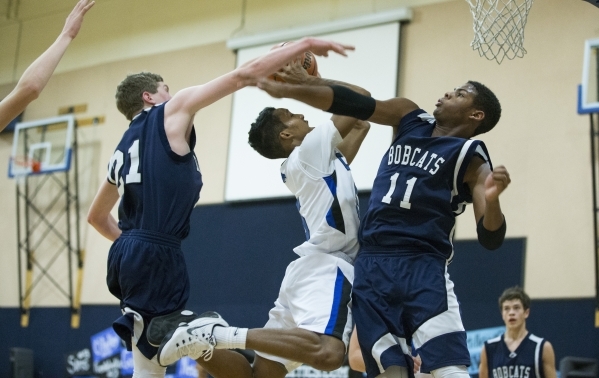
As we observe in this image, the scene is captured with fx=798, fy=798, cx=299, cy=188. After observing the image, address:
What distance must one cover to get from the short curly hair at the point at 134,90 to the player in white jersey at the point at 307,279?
749 millimetres

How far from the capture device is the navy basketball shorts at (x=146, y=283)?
4488 millimetres

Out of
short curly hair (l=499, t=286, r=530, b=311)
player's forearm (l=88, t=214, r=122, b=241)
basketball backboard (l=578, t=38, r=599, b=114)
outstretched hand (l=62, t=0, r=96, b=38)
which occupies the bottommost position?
short curly hair (l=499, t=286, r=530, b=311)

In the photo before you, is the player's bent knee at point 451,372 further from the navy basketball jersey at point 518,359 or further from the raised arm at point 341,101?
the navy basketball jersey at point 518,359

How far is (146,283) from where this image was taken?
449 centimetres

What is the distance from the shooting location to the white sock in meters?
4.46

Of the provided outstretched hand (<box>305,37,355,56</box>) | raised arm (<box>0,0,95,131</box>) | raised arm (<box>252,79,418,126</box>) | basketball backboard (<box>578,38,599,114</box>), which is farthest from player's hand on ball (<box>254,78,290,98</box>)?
basketball backboard (<box>578,38,599,114</box>)

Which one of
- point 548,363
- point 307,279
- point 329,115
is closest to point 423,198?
point 307,279

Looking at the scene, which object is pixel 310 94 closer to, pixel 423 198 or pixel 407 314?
pixel 423 198

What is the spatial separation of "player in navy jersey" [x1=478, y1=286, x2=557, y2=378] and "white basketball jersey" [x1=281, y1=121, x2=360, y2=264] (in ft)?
12.7

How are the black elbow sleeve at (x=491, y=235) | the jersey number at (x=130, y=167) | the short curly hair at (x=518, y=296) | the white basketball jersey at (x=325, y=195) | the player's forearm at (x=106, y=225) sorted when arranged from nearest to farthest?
the black elbow sleeve at (x=491, y=235) < the jersey number at (x=130, y=167) < the white basketball jersey at (x=325, y=195) < the player's forearm at (x=106, y=225) < the short curly hair at (x=518, y=296)

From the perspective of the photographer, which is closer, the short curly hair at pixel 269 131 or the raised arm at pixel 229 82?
the raised arm at pixel 229 82

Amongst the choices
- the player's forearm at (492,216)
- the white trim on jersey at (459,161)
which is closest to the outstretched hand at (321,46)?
the white trim on jersey at (459,161)

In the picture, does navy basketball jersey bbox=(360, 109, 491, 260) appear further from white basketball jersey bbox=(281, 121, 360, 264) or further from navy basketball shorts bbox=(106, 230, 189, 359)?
navy basketball shorts bbox=(106, 230, 189, 359)

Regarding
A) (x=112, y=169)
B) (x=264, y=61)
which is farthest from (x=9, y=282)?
(x=264, y=61)
